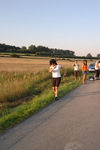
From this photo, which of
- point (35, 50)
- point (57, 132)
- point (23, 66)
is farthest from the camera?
point (35, 50)

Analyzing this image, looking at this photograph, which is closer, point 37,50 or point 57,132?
point 57,132

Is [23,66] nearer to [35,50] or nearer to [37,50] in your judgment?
[35,50]

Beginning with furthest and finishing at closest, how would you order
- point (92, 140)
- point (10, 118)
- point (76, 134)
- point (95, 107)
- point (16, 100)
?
point (16, 100) → point (95, 107) → point (10, 118) → point (76, 134) → point (92, 140)

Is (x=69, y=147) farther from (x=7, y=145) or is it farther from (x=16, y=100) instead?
(x=16, y=100)

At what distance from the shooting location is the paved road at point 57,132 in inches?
137

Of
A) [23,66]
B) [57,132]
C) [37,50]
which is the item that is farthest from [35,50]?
[57,132]

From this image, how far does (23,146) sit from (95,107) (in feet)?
12.2

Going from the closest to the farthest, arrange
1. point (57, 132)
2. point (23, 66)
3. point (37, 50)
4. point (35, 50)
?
point (57, 132)
point (23, 66)
point (35, 50)
point (37, 50)

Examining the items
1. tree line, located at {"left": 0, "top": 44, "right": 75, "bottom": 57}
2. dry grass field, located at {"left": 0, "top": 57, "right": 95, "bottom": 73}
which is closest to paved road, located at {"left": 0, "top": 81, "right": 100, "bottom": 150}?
dry grass field, located at {"left": 0, "top": 57, "right": 95, "bottom": 73}

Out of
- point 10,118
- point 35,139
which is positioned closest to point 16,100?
point 10,118

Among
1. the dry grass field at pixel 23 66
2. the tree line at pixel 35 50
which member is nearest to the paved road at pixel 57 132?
the dry grass field at pixel 23 66

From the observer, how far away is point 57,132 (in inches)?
163

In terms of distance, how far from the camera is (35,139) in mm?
3768

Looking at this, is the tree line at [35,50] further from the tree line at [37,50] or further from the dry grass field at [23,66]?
the dry grass field at [23,66]
